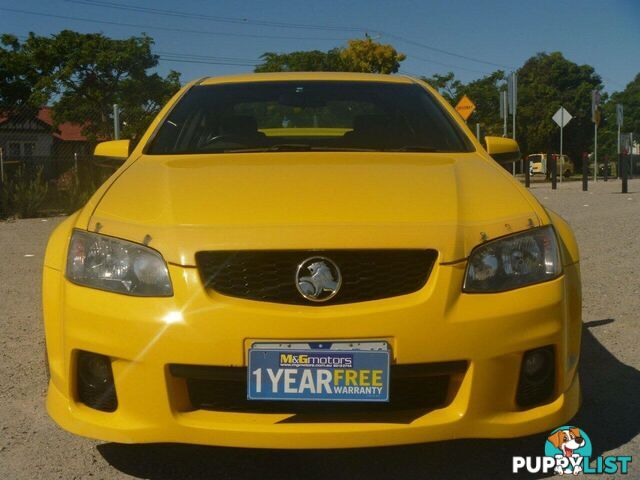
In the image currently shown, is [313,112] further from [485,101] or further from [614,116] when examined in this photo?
[614,116]

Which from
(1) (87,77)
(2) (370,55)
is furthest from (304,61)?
(1) (87,77)

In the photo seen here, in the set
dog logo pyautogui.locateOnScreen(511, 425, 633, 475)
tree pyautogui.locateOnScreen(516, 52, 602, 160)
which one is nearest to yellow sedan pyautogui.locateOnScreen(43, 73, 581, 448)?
dog logo pyautogui.locateOnScreen(511, 425, 633, 475)

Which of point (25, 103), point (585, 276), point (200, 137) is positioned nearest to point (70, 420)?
point (200, 137)

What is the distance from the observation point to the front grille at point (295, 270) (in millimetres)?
2346

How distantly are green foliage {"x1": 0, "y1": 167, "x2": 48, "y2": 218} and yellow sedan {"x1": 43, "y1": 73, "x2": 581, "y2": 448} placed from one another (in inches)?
479

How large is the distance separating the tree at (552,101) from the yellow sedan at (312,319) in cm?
5516

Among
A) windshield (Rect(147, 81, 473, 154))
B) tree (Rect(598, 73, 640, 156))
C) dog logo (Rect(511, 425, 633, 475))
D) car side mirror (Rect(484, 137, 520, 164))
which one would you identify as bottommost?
dog logo (Rect(511, 425, 633, 475))

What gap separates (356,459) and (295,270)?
0.80 meters

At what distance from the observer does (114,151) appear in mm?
3812

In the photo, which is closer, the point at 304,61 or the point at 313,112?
the point at 313,112

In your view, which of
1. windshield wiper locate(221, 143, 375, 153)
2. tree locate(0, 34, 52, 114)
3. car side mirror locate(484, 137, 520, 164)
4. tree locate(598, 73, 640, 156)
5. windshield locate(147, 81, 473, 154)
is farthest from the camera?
tree locate(598, 73, 640, 156)

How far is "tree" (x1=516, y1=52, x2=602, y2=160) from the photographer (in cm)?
5681

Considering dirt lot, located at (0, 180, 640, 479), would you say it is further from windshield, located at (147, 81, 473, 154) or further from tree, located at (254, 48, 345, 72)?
tree, located at (254, 48, 345, 72)

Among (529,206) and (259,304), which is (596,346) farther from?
(259,304)
